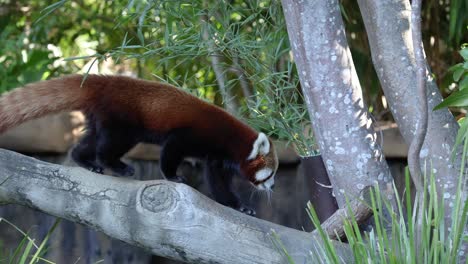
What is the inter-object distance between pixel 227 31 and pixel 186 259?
3.80ft

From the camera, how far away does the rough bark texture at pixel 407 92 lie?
2453mm

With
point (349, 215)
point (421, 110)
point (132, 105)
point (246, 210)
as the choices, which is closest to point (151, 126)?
point (132, 105)

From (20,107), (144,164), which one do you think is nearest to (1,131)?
(20,107)

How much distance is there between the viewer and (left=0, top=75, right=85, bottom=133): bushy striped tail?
9.29 ft

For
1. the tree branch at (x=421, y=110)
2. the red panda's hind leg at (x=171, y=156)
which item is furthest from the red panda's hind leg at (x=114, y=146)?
the tree branch at (x=421, y=110)

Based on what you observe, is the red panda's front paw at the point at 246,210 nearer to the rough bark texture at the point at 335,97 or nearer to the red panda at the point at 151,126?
the red panda at the point at 151,126

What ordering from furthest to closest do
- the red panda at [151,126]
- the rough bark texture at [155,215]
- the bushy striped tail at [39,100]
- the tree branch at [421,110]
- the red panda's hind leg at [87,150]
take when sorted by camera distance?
the red panda's hind leg at [87,150] < the red panda at [151,126] < the bushy striped tail at [39,100] < the rough bark texture at [155,215] < the tree branch at [421,110]

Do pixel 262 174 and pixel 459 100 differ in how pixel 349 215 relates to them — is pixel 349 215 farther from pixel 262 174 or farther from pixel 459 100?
pixel 262 174

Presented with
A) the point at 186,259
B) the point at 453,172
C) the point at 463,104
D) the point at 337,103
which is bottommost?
the point at 186,259

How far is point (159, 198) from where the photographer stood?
224 centimetres

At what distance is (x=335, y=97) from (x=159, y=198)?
2.29ft

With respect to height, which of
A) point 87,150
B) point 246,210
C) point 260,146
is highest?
point 87,150

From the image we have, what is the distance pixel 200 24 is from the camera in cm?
314

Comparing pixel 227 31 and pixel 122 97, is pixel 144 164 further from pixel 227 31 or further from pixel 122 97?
pixel 227 31
